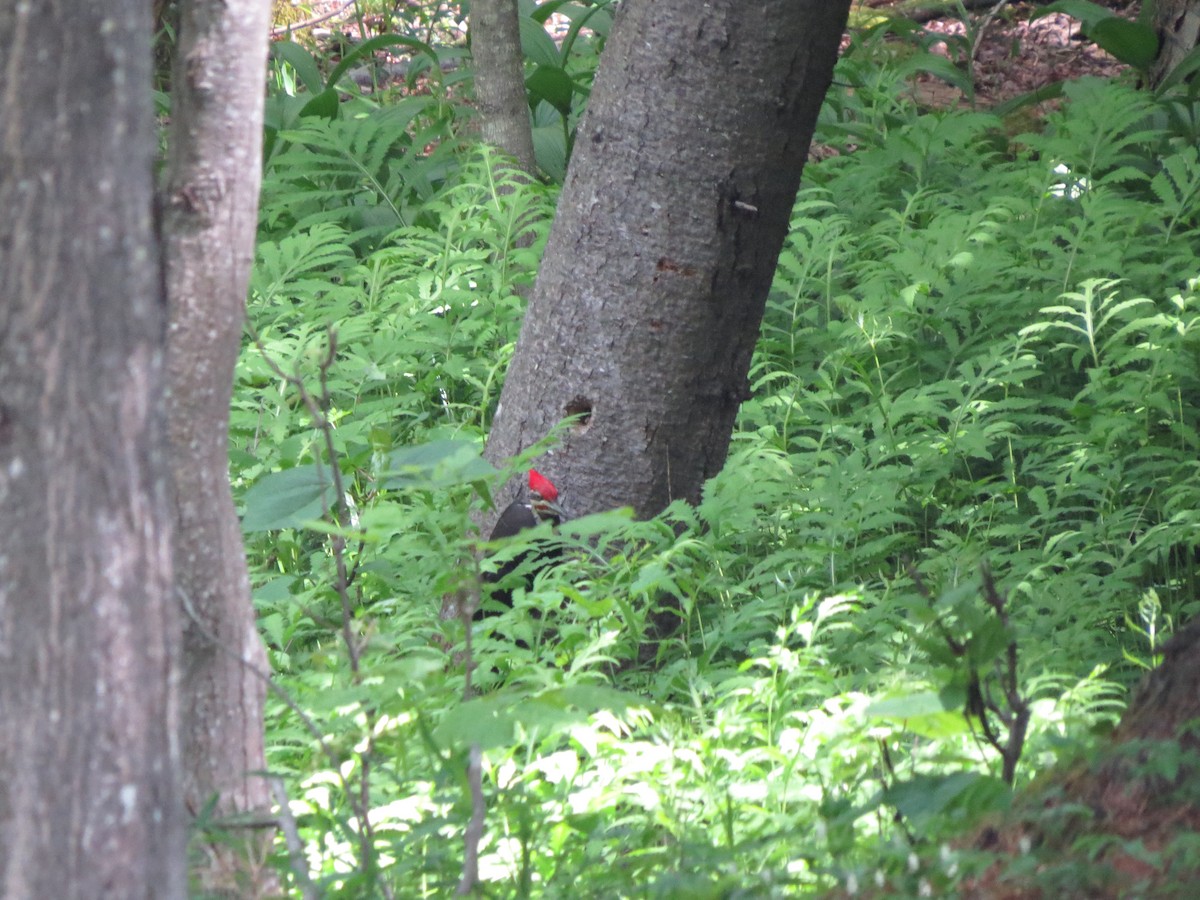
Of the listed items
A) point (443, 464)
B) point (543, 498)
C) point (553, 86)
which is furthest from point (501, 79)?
point (443, 464)

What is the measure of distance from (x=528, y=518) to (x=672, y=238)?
80 centimetres

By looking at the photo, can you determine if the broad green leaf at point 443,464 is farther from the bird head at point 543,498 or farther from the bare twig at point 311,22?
the bare twig at point 311,22

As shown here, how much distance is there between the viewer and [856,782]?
6.84 feet

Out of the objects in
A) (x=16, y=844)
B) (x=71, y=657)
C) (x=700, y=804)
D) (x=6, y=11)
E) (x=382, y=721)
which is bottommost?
(x=700, y=804)

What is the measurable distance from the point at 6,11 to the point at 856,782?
1592mm

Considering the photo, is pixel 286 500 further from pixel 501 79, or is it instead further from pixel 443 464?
pixel 501 79

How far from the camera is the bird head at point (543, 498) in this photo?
131 inches

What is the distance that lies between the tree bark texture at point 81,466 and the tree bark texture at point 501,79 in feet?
14.7

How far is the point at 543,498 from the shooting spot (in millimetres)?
3350

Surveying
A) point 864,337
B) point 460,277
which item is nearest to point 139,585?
point 864,337

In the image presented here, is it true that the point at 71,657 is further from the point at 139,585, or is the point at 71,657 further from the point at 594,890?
the point at 594,890

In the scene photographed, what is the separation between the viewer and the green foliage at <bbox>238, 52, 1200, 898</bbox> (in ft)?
6.20

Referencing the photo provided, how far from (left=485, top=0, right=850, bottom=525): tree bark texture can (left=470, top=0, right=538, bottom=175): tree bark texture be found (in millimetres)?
2203

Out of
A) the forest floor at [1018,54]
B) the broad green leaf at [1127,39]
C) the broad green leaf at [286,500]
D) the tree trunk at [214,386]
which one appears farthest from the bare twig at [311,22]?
the tree trunk at [214,386]
